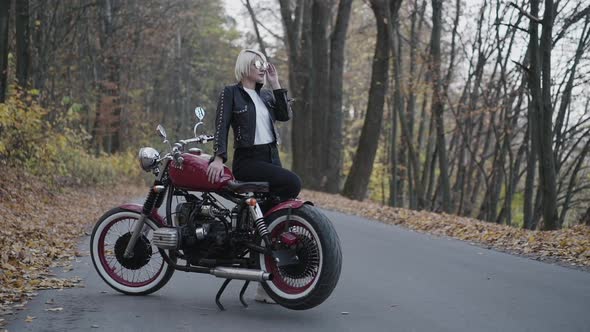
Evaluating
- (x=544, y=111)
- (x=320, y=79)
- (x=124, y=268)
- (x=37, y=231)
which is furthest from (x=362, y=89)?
(x=124, y=268)

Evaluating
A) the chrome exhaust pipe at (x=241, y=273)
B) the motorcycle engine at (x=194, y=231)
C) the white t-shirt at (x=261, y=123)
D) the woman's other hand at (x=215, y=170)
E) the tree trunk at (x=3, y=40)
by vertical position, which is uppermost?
the tree trunk at (x=3, y=40)

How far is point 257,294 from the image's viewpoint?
6.79 m

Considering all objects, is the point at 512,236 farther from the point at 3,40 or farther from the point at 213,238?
the point at 3,40

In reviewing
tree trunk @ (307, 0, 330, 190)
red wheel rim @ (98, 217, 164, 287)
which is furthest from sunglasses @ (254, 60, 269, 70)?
tree trunk @ (307, 0, 330, 190)

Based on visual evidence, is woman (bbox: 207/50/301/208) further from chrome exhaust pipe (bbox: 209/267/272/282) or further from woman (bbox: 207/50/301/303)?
chrome exhaust pipe (bbox: 209/267/272/282)

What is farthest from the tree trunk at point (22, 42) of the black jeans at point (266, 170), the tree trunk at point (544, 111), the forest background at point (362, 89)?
the black jeans at point (266, 170)

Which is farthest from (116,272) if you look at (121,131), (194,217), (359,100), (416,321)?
(359,100)

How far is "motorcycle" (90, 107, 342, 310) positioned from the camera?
6.05 meters

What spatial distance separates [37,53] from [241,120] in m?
19.8

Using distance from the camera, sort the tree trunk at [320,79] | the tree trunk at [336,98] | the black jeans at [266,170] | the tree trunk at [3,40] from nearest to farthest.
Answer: the black jeans at [266,170] → the tree trunk at [3,40] → the tree trunk at [336,98] → the tree trunk at [320,79]

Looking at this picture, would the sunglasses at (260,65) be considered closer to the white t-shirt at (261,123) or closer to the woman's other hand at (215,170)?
the white t-shirt at (261,123)

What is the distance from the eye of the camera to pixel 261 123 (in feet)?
21.6

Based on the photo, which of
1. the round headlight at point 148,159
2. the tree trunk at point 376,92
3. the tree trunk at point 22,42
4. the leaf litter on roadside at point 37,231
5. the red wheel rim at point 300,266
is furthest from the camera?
the tree trunk at point 376,92

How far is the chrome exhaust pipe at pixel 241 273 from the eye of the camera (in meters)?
6.14
